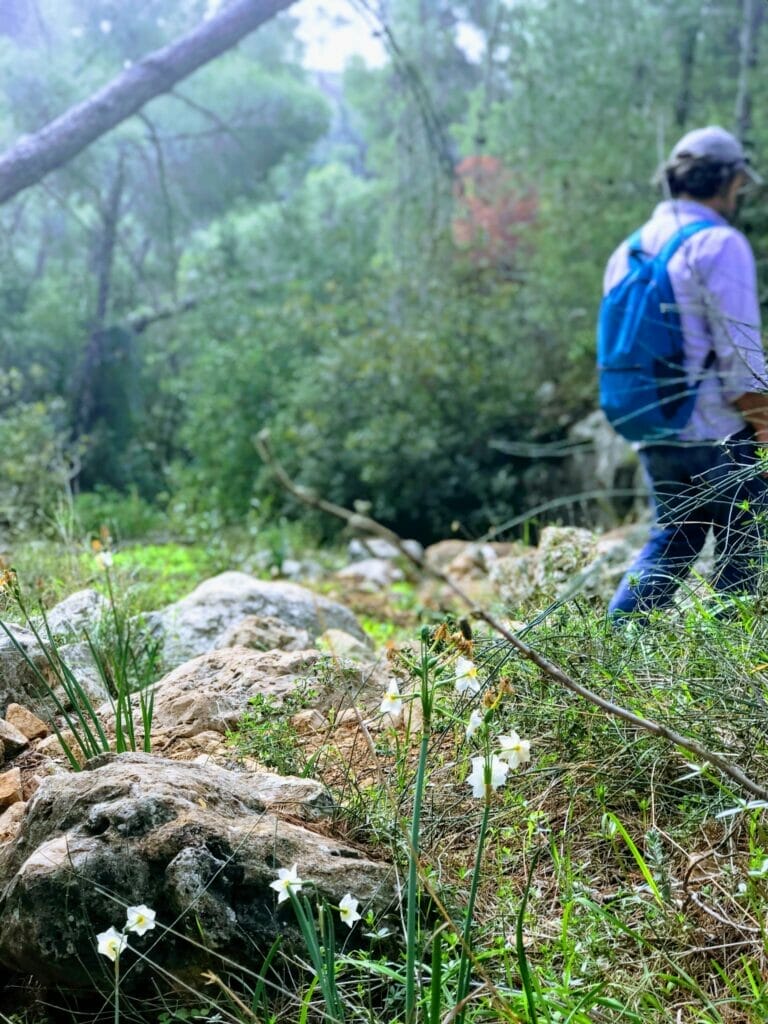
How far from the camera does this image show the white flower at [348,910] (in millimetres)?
1728

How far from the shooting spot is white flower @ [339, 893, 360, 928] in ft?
5.67

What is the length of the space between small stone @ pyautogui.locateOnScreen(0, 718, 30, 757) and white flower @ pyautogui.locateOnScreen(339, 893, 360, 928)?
3.72 feet

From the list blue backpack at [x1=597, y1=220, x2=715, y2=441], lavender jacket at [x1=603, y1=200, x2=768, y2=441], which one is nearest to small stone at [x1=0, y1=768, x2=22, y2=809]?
blue backpack at [x1=597, y1=220, x2=715, y2=441]

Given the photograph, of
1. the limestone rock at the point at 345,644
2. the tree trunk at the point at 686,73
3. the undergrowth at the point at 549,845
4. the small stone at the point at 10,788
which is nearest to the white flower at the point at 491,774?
the undergrowth at the point at 549,845

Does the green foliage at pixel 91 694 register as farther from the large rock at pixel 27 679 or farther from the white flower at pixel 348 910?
the white flower at pixel 348 910

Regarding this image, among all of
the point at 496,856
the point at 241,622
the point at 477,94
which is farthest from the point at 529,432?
the point at 496,856

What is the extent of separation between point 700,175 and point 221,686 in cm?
231

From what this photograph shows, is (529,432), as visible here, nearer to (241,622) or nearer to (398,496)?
(398,496)

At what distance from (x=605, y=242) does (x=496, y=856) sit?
946 cm

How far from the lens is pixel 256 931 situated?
1826 mm

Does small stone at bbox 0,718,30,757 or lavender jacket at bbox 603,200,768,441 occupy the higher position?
lavender jacket at bbox 603,200,768,441

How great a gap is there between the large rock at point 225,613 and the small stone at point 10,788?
1.12 meters

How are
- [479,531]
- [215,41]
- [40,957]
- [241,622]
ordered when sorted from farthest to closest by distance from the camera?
[479,531]
[215,41]
[241,622]
[40,957]

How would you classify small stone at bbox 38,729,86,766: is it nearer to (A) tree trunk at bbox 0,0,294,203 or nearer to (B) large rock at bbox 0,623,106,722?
(B) large rock at bbox 0,623,106,722
